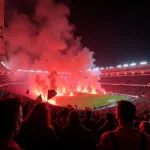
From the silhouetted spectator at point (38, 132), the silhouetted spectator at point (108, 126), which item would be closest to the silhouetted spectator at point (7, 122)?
the silhouetted spectator at point (38, 132)

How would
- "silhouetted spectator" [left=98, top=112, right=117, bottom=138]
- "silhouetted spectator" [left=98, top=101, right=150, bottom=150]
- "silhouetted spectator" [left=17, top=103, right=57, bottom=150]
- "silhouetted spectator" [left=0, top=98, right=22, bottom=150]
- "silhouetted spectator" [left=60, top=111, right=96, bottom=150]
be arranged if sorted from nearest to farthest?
"silhouetted spectator" [left=0, top=98, right=22, bottom=150]
"silhouetted spectator" [left=98, top=101, right=150, bottom=150]
"silhouetted spectator" [left=17, top=103, right=57, bottom=150]
"silhouetted spectator" [left=60, top=111, right=96, bottom=150]
"silhouetted spectator" [left=98, top=112, right=117, bottom=138]

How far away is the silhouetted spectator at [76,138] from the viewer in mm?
3438

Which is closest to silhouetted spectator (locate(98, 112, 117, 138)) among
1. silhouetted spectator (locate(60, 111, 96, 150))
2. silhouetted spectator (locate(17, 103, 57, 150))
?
silhouetted spectator (locate(60, 111, 96, 150))

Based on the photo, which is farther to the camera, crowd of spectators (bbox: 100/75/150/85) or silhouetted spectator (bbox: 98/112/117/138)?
crowd of spectators (bbox: 100/75/150/85)

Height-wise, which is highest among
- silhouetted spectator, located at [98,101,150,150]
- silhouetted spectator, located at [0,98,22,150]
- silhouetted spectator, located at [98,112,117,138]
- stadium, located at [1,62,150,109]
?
stadium, located at [1,62,150,109]

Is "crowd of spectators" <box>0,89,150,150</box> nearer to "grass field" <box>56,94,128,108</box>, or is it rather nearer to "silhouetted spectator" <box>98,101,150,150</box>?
"silhouetted spectator" <box>98,101,150,150</box>

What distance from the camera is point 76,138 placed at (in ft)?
11.4

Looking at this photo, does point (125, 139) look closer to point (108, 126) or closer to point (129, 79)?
point (108, 126)

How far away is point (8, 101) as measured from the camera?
2.04 metres

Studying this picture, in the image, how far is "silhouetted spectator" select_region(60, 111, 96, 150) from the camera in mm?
3438

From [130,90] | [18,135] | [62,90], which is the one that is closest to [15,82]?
[62,90]

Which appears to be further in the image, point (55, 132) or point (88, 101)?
point (88, 101)

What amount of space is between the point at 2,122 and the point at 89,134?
1928 mm

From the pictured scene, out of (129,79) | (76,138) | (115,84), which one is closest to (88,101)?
(129,79)
